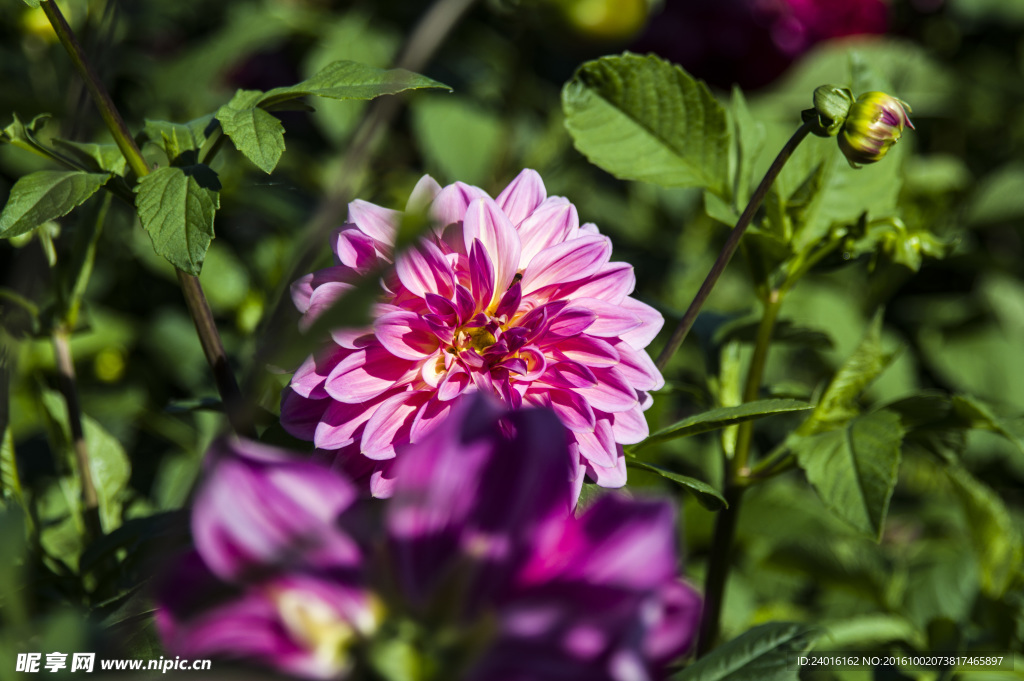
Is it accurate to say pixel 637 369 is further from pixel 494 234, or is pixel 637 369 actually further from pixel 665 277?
pixel 665 277

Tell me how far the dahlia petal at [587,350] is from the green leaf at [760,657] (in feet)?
0.61

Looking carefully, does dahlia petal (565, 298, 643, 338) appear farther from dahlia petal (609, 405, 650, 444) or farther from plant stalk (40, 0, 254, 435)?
plant stalk (40, 0, 254, 435)

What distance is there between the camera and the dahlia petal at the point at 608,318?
502 mm

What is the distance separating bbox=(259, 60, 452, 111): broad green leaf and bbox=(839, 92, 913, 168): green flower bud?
0.26 metres

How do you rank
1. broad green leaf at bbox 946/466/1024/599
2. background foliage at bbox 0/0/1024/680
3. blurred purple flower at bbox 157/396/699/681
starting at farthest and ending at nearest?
1. broad green leaf at bbox 946/466/1024/599
2. background foliage at bbox 0/0/1024/680
3. blurred purple flower at bbox 157/396/699/681

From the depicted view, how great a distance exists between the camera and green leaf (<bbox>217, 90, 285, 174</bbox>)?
0.50 m

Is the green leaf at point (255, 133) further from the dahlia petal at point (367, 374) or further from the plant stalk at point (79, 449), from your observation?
the plant stalk at point (79, 449)

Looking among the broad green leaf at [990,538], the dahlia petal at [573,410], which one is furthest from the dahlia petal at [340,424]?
the broad green leaf at [990,538]

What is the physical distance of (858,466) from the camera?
0.59 meters

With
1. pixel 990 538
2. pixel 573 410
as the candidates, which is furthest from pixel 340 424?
pixel 990 538

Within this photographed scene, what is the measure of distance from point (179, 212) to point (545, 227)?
226 mm

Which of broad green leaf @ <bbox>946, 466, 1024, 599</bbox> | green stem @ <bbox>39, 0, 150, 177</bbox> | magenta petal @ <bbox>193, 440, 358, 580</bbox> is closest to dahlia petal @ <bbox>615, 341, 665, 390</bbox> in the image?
magenta petal @ <bbox>193, 440, 358, 580</bbox>

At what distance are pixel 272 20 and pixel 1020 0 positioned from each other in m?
1.52

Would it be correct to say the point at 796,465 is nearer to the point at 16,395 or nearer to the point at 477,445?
the point at 477,445
